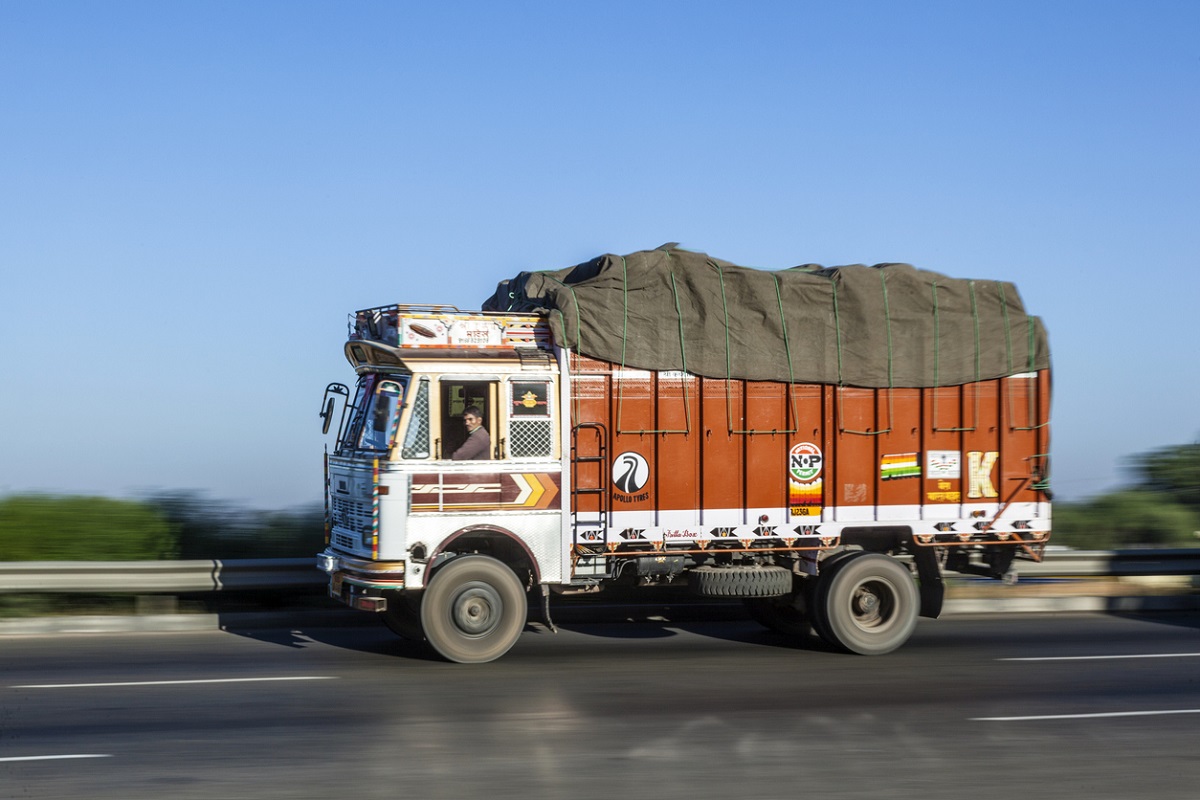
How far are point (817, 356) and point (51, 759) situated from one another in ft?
24.5

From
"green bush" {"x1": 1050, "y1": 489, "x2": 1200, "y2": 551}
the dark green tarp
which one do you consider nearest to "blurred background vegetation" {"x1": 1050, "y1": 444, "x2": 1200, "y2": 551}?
"green bush" {"x1": 1050, "y1": 489, "x2": 1200, "y2": 551}

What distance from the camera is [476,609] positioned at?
11.2 meters

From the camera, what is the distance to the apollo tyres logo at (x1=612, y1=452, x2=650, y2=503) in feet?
37.6

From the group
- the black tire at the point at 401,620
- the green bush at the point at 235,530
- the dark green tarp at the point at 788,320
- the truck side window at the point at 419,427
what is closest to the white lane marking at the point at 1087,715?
the dark green tarp at the point at 788,320

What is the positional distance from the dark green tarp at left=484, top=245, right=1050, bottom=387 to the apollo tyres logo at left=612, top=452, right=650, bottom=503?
→ 34.5 inches

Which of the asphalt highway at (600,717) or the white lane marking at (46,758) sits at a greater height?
the white lane marking at (46,758)

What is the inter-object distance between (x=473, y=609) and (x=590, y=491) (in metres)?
1.50

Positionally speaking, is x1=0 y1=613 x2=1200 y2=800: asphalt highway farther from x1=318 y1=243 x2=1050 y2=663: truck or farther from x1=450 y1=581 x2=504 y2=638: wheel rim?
x1=318 y1=243 x2=1050 y2=663: truck

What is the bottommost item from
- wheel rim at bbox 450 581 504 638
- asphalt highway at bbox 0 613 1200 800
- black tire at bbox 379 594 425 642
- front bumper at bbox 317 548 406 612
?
asphalt highway at bbox 0 613 1200 800

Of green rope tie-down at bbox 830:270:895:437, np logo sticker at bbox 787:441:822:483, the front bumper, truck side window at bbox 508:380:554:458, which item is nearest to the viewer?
the front bumper

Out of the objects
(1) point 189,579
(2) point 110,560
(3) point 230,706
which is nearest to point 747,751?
(3) point 230,706

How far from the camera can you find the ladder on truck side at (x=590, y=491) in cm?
1139

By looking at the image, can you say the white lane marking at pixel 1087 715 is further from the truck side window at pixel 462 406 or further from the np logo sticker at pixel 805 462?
the truck side window at pixel 462 406

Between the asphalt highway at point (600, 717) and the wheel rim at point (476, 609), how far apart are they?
0.35 meters
